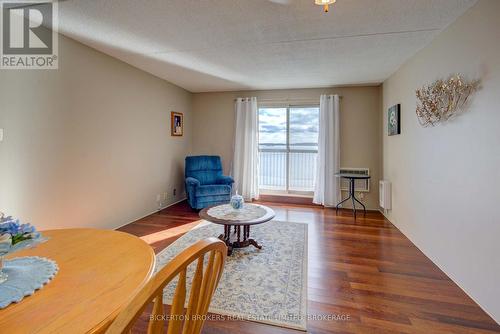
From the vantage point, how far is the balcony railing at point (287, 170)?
16.6 feet

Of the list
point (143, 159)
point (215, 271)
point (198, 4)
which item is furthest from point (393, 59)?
point (143, 159)

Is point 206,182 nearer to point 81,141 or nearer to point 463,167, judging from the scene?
point 81,141

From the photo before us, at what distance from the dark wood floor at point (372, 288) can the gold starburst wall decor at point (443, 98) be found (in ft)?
4.87

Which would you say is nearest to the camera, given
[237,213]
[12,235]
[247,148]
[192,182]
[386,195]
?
[12,235]

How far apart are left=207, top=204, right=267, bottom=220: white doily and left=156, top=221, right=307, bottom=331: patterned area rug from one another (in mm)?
418

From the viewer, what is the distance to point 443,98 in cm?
233

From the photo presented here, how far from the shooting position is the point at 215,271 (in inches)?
31.9

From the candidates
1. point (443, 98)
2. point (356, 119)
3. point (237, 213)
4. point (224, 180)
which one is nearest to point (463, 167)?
point (443, 98)

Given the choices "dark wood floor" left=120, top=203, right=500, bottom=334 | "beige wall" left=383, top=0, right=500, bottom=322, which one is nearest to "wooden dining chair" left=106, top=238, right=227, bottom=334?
"dark wood floor" left=120, top=203, right=500, bottom=334

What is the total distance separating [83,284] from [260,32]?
253 cm

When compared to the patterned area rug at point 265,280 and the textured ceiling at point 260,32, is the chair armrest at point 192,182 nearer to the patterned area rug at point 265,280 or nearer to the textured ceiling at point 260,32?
the patterned area rug at point 265,280

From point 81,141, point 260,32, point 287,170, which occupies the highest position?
point 260,32

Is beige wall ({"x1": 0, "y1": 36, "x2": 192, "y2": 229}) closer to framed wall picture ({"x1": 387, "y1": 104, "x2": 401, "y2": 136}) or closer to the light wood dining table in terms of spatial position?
the light wood dining table

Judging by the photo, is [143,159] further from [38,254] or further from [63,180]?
[38,254]
